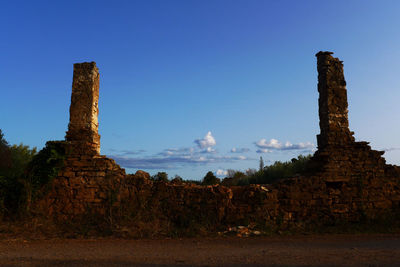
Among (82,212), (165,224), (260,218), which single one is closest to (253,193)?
(260,218)

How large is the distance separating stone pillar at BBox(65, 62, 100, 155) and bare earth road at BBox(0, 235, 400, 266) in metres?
2.83

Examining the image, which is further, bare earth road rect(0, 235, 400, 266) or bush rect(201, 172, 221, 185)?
bush rect(201, 172, 221, 185)

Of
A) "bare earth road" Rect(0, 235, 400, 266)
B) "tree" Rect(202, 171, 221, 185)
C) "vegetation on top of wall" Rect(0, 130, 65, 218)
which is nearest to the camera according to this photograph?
"bare earth road" Rect(0, 235, 400, 266)

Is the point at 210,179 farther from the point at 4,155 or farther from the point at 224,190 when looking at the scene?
the point at 4,155

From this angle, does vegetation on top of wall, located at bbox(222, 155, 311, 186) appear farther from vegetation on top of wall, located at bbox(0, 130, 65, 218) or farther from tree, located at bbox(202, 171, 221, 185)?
vegetation on top of wall, located at bbox(0, 130, 65, 218)

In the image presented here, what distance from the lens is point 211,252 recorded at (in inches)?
231

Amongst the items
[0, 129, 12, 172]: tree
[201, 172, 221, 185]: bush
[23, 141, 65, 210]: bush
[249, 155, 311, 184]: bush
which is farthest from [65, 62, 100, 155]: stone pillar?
[0, 129, 12, 172]: tree

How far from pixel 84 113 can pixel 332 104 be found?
7768mm

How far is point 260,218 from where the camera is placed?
8750mm

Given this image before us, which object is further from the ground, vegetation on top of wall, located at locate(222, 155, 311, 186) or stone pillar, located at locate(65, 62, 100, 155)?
stone pillar, located at locate(65, 62, 100, 155)

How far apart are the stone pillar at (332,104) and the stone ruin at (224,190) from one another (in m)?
0.03

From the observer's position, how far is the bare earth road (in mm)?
5020

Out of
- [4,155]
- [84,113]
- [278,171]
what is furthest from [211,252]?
[4,155]

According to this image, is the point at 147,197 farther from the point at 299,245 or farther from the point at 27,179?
the point at 299,245
